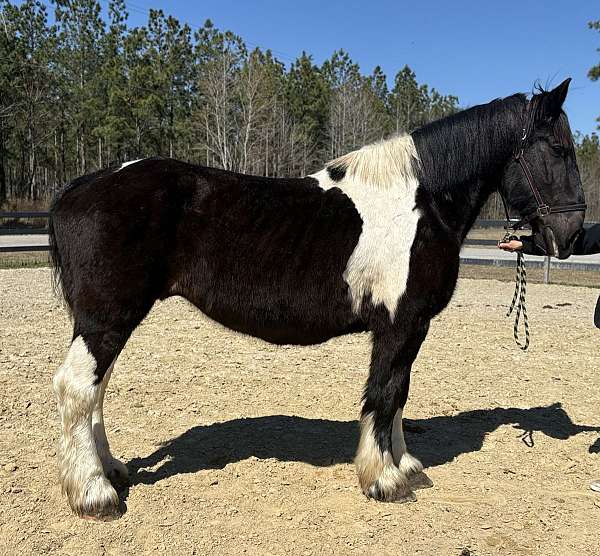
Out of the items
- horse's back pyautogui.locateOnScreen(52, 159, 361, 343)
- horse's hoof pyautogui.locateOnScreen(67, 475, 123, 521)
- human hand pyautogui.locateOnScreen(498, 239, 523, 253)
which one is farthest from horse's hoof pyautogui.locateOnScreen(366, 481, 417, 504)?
human hand pyautogui.locateOnScreen(498, 239, 523, 253)

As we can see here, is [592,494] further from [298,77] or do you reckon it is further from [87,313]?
[298,77]

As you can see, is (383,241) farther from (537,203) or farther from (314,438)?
(314,438)

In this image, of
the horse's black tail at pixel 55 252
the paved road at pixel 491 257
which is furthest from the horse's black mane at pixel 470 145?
the paved road at pixel 491 257

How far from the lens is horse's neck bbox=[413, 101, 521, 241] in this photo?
335cm

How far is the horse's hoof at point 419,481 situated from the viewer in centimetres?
347

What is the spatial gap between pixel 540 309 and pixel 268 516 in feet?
25.2

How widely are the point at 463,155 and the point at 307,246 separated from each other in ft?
3.86

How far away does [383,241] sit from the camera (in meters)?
3.15

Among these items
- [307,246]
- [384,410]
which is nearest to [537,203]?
[307,246]

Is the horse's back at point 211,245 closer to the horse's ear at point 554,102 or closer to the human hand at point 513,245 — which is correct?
the human hand at point 513,245

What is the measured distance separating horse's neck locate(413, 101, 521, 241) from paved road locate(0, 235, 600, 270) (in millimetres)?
8616

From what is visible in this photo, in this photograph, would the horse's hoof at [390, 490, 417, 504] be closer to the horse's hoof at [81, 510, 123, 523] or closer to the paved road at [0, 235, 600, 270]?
the horse's hoof at [81, 510, 123, 523]

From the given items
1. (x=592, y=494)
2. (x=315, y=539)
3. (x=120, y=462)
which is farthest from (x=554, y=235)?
(x=120, y=462)

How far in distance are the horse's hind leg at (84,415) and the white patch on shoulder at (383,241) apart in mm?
1397
